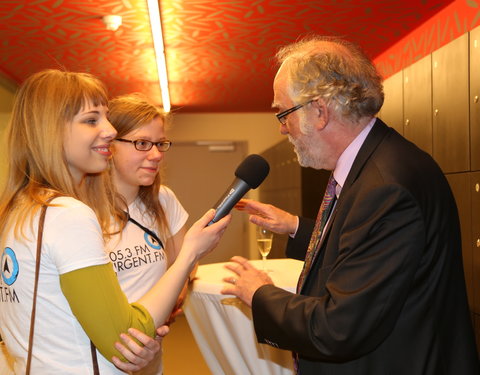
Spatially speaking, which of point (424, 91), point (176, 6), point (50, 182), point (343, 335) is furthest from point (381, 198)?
point (176, 6)

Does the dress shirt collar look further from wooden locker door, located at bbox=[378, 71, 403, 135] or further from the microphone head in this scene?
wooden locker door, located at bbox=[378, 71, 403, 135]

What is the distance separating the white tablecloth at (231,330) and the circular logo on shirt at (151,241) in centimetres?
25

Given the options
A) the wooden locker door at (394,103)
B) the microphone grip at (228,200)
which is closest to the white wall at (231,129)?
the wooden locker door at (394,103)

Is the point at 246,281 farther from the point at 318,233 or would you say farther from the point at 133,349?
the point at 133,349

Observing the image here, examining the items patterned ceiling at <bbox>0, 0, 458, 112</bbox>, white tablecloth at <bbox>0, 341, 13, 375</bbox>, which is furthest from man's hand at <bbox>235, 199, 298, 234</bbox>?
patterned ceiling at <bbox>0, 0, 458, 112</bbox>

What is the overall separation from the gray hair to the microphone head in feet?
1.02

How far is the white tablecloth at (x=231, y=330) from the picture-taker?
2178mm

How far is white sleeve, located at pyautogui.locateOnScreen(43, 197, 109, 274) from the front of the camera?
1.29 metres

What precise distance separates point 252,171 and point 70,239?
0.75m

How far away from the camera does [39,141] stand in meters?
1.42

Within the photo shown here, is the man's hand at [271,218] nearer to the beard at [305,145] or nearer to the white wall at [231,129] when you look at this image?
the beard at [305,145]

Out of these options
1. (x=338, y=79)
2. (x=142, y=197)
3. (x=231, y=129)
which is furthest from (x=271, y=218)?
(x=231, y=129)

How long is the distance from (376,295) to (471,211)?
2.11 metres

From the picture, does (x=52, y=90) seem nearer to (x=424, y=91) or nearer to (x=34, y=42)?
(x=424, y=91)
